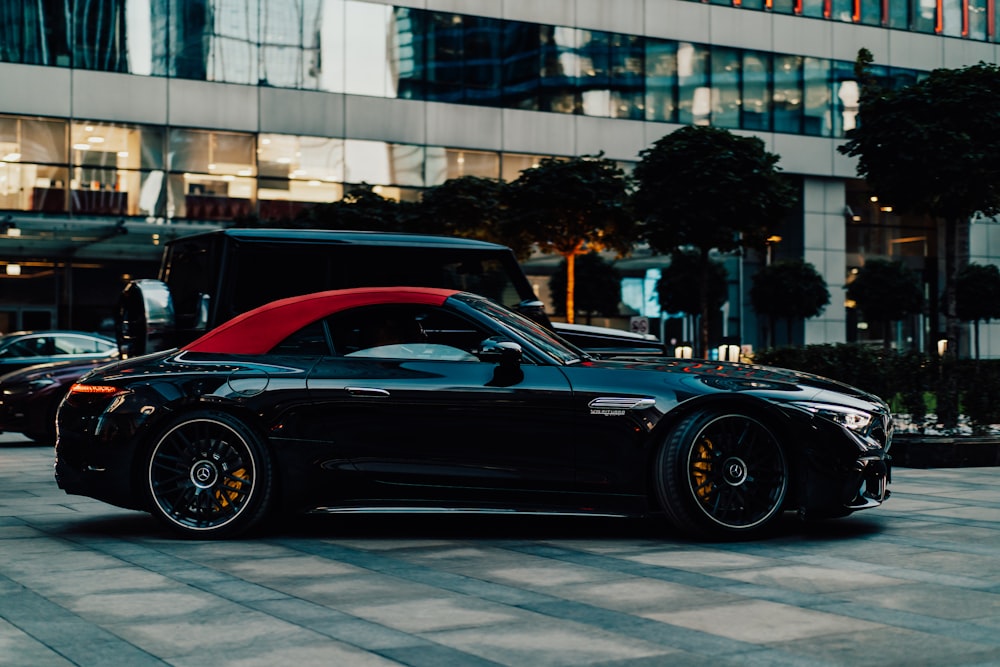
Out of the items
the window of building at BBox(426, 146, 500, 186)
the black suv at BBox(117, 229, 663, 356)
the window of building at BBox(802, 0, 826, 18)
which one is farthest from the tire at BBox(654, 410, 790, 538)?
the window of building at BBox(802, 0, 826, 18)

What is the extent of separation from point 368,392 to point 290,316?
719mm

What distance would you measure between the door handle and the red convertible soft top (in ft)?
1.72

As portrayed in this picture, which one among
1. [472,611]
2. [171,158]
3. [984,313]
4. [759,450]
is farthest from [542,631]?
[984,313]

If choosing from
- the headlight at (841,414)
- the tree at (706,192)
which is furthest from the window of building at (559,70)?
the headlight at (841,414)

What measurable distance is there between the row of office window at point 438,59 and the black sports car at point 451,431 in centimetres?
2700

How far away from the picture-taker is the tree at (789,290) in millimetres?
38625

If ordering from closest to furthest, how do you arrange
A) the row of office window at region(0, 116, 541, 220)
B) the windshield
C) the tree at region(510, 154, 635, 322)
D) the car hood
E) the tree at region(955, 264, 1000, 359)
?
the car hood < the windshield < the tree at region(510, 154, 635, 322) < the row of office window at region(0, 116, 541, 220) < the tree at region(955, 264, 1000, 359)

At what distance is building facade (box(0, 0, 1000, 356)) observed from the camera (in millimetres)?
31609

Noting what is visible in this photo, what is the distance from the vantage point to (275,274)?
10.4 meters

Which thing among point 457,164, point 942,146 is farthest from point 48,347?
point 457,164

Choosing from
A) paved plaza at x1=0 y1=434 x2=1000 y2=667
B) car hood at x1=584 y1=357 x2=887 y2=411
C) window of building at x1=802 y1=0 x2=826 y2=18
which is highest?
window of building at x1=802 y1=0 x2=826 y2=18

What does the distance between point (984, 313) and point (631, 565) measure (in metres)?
37.3

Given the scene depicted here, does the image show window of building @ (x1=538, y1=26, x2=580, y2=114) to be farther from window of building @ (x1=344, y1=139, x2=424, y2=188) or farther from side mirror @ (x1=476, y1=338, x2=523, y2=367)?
side mirror @ (x1=476, y1=338, x2=523, y2=367)

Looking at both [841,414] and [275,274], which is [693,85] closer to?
[275,274]
